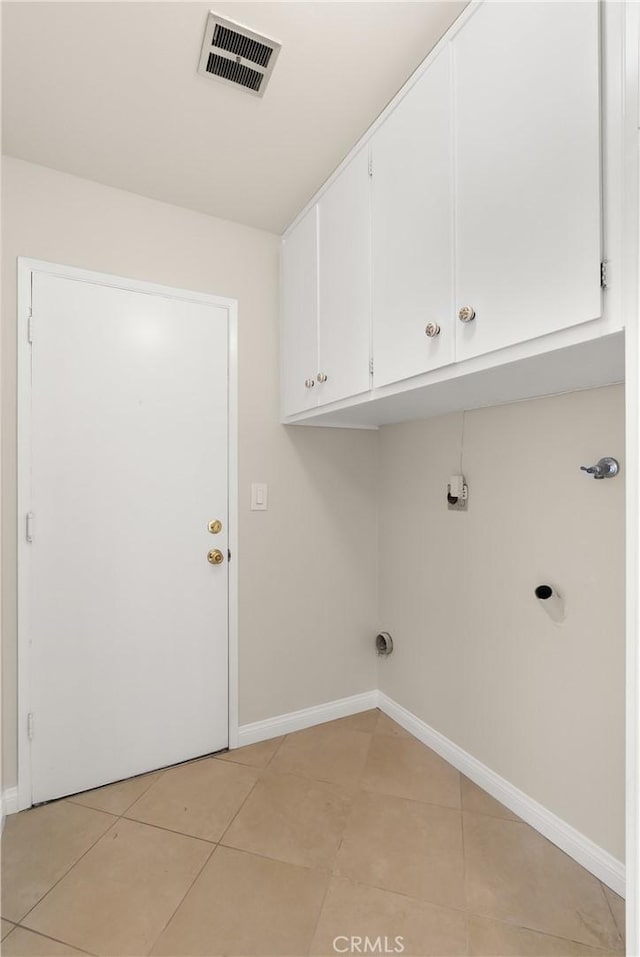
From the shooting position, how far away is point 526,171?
101 cm

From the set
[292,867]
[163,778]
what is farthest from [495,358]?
[163,778]

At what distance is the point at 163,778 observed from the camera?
6.20ft

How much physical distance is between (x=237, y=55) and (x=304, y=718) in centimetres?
261

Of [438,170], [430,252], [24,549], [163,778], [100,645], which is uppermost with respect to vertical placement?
[438,170]

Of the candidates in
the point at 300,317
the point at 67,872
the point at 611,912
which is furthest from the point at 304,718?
the point at 300,317

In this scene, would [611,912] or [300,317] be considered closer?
[611,912]

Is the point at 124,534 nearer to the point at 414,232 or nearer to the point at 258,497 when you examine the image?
the point at 258,497

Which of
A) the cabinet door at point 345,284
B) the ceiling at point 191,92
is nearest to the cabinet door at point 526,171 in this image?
the ceiling at point 191,92

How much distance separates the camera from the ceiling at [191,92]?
47.7 inches

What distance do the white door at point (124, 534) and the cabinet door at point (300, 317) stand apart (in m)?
0.30

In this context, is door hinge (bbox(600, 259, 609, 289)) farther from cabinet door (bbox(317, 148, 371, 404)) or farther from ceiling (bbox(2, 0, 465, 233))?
ceiling (bbox(2, 0, 465, 233))

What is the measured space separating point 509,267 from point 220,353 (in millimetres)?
1382

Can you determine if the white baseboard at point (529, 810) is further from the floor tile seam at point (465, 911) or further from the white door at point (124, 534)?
the white door at point (124, 534)

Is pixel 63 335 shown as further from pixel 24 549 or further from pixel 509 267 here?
pixel 509 267
